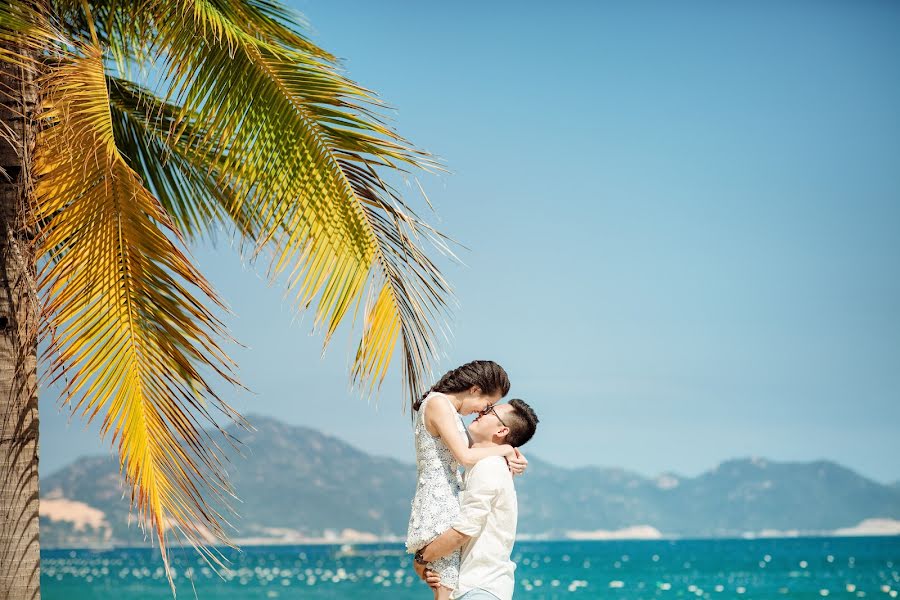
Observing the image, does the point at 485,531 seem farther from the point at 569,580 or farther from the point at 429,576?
the point at 569,580

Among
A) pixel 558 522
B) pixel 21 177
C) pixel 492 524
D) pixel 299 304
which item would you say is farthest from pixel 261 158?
pixel 558 522

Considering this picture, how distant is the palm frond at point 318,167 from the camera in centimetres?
484


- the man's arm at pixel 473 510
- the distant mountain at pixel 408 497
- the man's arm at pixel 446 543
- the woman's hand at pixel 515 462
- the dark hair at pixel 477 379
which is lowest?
the distant mountain at pixel 408 497

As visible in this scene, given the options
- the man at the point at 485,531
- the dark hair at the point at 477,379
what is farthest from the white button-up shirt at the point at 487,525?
the dark hair at the point at 477,379

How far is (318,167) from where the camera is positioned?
489 cm

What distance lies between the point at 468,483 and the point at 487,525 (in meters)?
0.20

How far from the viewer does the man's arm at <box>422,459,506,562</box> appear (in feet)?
13.2

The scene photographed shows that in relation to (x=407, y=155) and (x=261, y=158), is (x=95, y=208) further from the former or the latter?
(x=407, y=155)

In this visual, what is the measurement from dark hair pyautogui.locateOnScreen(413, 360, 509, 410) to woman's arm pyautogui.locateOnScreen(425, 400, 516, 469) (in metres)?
0.12

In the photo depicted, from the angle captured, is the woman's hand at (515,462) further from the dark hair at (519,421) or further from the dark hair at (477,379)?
the dark hair at (477,379)

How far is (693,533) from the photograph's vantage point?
15900 cm

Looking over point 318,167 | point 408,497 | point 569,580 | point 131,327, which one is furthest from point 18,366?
point 408,497

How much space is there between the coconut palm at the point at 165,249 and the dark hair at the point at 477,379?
56 cm

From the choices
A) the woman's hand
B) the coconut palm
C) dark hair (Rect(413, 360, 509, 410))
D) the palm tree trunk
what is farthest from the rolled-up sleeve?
the palm tree trunk
